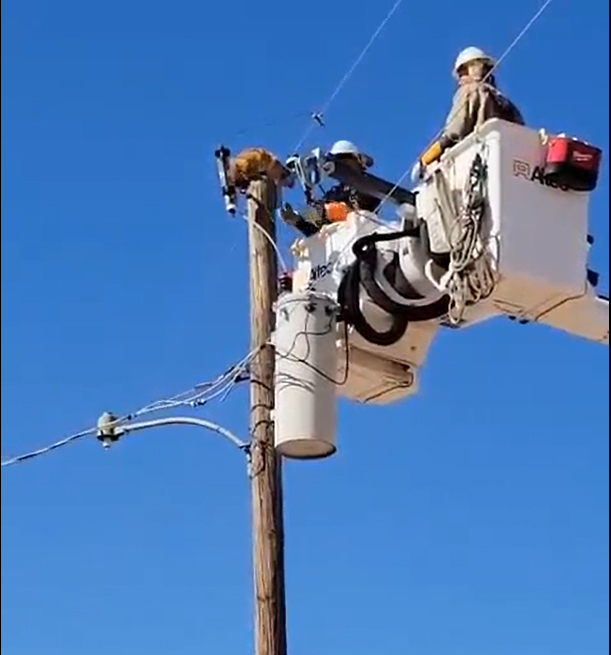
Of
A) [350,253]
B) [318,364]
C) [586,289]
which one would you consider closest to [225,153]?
[350,253]

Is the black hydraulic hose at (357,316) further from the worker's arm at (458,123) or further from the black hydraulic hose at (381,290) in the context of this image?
the worker's arm at (458,123)

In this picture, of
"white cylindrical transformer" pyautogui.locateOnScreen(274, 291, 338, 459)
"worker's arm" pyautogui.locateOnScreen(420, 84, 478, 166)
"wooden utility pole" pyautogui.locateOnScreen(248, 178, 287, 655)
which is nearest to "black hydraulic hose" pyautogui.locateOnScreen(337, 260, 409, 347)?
"white cylindrical transformer" pyautogui.locateOnScreen(274, 291, 338, 459)

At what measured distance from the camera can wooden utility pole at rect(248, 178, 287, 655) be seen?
7.98 m

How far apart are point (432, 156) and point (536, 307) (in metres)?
0.89

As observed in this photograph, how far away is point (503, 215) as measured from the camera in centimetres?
764

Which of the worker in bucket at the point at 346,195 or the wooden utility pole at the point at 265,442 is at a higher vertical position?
the worker in bucket at the point at 346,195

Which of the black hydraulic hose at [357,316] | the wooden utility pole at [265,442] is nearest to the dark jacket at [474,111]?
the black hydraulic hose at [357,316]

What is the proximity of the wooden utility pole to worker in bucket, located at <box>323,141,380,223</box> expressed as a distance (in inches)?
12.5

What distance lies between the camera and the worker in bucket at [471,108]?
320 inches

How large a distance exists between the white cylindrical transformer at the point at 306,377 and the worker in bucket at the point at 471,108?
2.76 feet

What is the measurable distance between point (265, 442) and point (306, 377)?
50 centimetres

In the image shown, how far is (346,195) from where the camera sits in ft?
29.1

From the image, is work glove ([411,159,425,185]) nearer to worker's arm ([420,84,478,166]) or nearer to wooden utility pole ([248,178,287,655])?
worker's arm ([420,84,478,166])

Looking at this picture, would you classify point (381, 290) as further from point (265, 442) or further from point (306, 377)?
point (265, 442)
